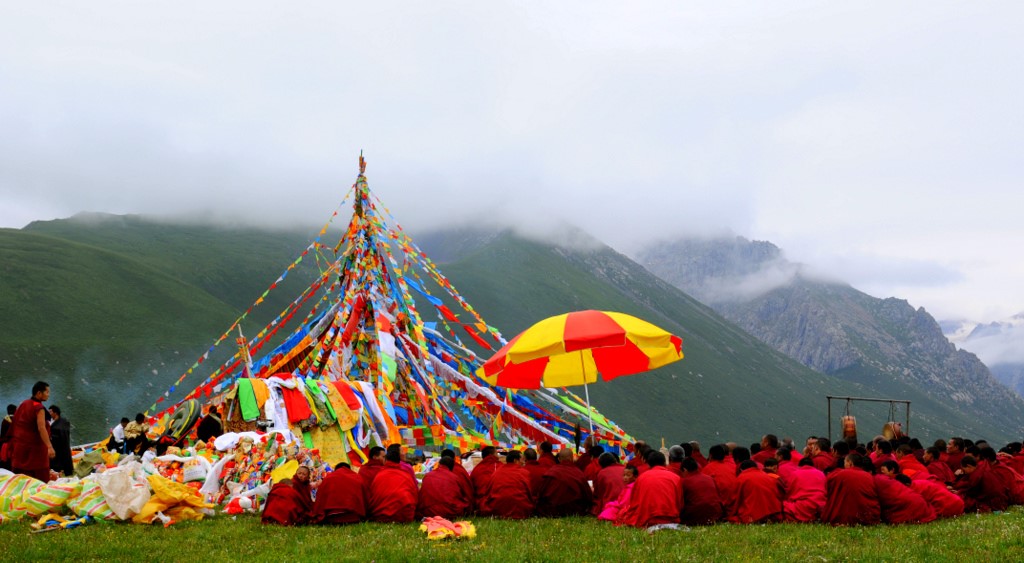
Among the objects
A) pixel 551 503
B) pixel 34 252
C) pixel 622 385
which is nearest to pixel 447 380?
pixel 551 503

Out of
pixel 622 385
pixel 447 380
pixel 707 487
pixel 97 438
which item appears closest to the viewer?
pixel 707 487

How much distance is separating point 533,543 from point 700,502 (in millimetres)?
3074

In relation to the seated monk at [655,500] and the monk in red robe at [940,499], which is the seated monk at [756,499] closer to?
the seated monk at [655,500]

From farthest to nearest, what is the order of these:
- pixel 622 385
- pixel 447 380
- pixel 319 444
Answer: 1. pixel 622 385
2. pixel 447 380
3. pixel 319 444

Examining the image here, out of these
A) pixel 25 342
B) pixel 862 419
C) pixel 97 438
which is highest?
pixel 25 342

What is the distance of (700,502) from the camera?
11516 mm

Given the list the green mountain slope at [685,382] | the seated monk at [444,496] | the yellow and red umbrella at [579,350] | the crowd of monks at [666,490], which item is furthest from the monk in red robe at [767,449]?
the green mountain slope at [685,382]

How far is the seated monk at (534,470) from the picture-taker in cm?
1276

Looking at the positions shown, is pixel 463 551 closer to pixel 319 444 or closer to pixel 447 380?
pixel 319 444

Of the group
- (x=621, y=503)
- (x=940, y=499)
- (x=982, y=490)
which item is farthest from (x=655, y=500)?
(x=982, y=490)

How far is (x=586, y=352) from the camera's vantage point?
1698cm

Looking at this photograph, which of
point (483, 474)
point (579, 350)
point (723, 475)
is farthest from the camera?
point (579, 350)

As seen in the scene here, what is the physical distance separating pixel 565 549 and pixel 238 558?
395cm

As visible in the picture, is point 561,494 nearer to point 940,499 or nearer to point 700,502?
point 700,502
